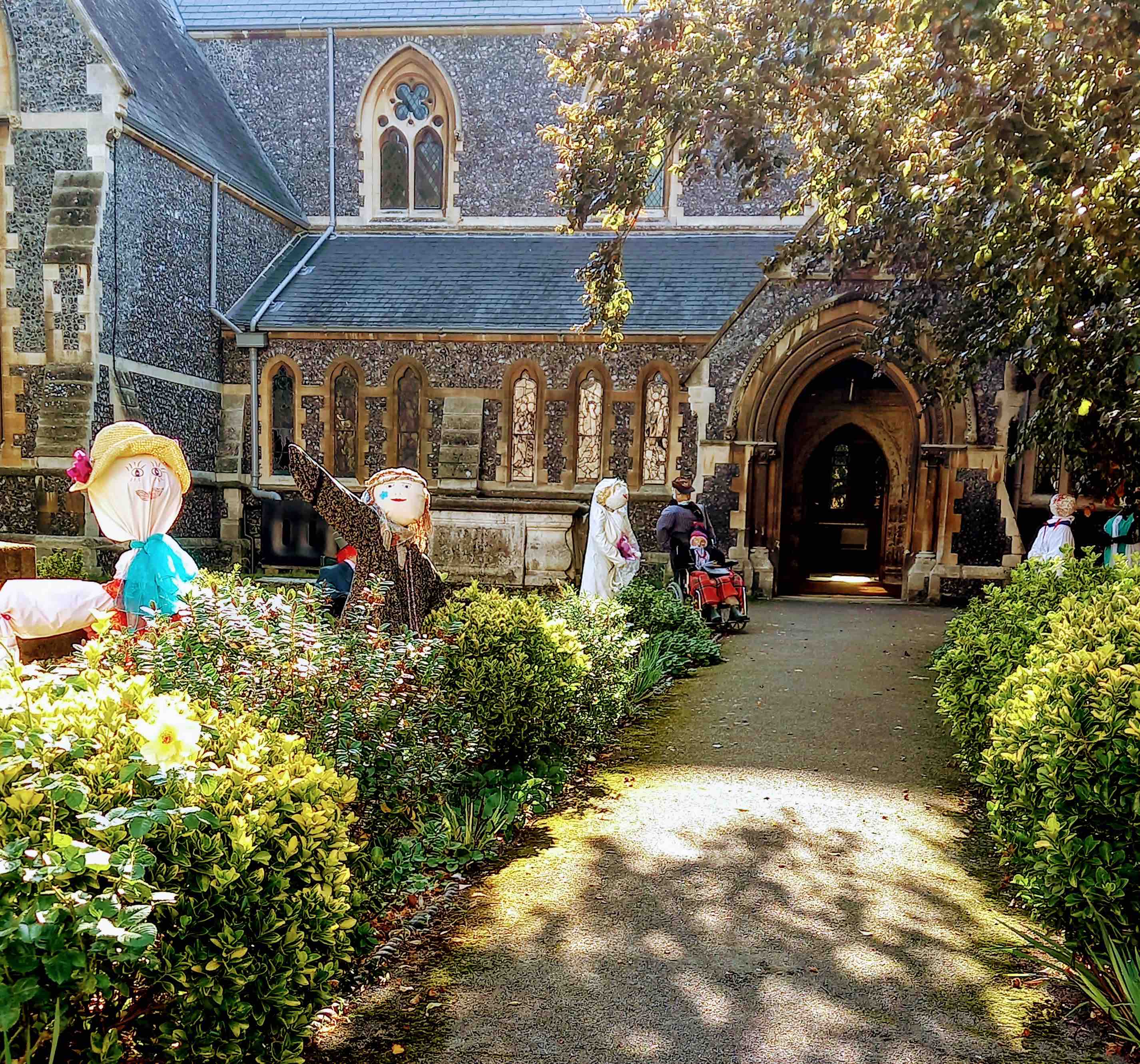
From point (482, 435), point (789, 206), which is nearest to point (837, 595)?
point (482, 435)

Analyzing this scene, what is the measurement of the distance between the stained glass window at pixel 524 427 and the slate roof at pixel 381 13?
7211 mm

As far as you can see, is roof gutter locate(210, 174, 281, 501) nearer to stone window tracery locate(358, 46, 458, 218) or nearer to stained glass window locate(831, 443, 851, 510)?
stone window tracery locate(358, 46, 458, 218)

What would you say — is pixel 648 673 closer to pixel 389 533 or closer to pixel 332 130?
pixel 389 533

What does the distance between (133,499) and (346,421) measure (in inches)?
513

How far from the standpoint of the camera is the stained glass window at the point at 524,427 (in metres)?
16.8

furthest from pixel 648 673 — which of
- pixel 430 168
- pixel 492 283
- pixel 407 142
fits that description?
pixel 407 142

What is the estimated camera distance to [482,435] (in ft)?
55.2

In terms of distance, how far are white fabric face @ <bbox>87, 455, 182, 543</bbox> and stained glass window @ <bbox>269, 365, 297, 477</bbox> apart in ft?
42.6

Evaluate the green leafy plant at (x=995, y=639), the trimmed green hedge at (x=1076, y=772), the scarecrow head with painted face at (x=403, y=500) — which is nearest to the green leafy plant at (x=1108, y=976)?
the trimmed green hedge at (x=1076, y=772)

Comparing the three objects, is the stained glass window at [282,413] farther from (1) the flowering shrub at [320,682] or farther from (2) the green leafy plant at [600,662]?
(1) the flowering shrub at [320,682]

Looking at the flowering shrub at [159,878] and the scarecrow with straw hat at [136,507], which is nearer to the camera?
the flowering shrub at [159,878]

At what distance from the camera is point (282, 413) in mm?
17328

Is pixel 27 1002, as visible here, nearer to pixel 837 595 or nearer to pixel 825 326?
pixel 825 326

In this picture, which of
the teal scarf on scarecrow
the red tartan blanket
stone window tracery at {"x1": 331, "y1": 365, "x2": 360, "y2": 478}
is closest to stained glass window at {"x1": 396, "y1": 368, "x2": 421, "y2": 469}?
stone window tracery at {"x1": 331, "y1": 365, "x2": 360, "y2": 478}
